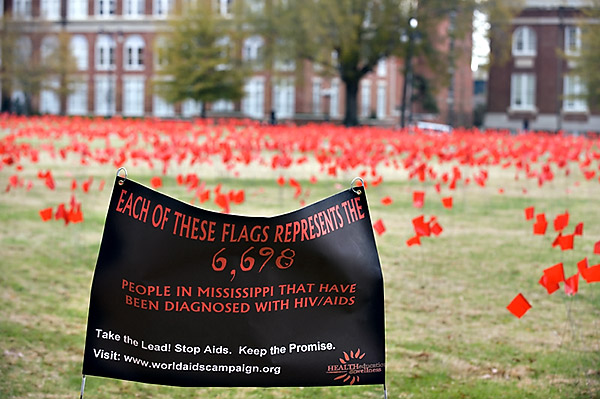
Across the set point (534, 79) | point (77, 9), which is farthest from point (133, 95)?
point (534, 79)

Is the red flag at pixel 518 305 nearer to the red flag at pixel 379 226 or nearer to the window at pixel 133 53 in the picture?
the red flag at pixel 379 226

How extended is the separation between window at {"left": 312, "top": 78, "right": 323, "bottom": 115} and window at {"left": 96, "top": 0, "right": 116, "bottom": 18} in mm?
17435

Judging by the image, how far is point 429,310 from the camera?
7242 mm

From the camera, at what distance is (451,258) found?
9625 mm

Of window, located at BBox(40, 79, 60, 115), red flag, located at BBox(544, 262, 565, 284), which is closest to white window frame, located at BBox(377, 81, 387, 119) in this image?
window, located at BBox(40, 79, 60, 115)

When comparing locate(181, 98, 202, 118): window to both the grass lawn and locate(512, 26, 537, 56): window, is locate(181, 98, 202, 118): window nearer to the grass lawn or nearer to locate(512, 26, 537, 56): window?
locate(512, 26, 537, 56): window

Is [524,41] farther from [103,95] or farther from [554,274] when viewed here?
[554,274]

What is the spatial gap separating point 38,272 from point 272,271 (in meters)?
5.50

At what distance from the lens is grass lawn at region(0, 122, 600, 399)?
539 centimetres

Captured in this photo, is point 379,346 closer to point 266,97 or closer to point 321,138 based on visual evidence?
point 321,138

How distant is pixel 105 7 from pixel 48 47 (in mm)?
7766

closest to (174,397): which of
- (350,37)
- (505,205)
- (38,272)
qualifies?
(38,272)

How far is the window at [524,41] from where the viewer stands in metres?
68.4

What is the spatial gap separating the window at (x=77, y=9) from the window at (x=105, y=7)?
102 centimetres
